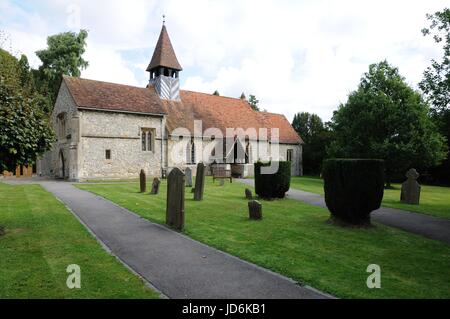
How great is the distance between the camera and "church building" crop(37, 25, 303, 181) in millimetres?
27609

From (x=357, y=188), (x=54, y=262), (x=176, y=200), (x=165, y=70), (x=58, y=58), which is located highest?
(x=58, y=58)

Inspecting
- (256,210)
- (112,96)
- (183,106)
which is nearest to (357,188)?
(256,210)

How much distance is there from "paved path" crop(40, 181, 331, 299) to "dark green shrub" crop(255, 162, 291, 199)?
706cm

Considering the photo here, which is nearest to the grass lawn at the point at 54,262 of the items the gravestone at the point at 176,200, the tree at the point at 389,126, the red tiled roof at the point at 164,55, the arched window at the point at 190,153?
the gravestone at the point at 176,200

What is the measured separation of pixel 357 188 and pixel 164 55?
1162 inches

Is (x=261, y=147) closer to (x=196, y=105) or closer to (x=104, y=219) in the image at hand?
(x=196, y=105)

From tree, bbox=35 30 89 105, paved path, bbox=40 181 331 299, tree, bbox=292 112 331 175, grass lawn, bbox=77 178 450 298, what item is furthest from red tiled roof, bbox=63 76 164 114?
tree, bbox=292 112 331 175

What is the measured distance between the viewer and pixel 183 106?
35.1 m

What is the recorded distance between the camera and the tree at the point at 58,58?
43.2 meters

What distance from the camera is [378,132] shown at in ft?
97.7

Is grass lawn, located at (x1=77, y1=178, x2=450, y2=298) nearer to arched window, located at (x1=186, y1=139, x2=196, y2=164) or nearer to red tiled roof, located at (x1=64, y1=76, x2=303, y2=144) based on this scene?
red tiled roof, located at (x1=64, y1=76, x2=303, y2=144)

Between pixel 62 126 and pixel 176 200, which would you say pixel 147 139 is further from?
pixel 176 200

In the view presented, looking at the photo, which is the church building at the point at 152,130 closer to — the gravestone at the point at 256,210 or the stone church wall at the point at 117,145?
the stone church wall at the point at 117,145

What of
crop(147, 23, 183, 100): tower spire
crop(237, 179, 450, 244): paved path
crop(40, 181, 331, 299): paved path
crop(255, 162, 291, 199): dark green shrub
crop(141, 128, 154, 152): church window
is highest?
crop(147, 23, 183, 100): tower spire
